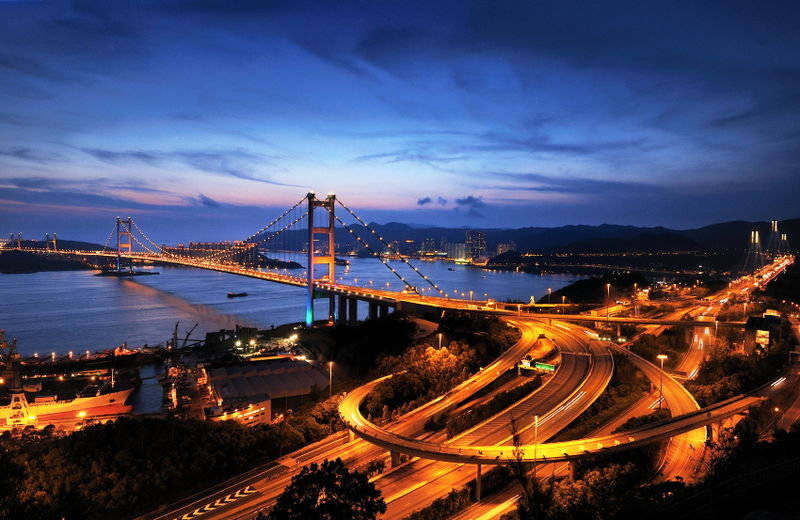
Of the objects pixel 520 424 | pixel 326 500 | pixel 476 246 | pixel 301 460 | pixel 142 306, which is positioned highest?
pixel 476 246

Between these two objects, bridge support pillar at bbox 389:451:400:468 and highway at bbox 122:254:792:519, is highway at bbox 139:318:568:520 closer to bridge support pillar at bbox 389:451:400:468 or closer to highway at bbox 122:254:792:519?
highway at bbox 122:254:792:519

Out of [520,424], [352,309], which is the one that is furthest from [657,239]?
[520,424]

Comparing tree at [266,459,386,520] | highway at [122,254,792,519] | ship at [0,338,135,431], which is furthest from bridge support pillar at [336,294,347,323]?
tree at [266,459,386,520]

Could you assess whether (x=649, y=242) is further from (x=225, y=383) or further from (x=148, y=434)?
(x=148, y=434)

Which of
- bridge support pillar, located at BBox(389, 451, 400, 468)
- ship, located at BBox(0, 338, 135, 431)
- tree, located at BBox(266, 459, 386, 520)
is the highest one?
tree, located at BBox(266, 459, 386, 520)

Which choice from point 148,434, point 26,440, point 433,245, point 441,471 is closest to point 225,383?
point 26,440

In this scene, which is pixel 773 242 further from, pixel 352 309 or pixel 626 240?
pixel 352 309

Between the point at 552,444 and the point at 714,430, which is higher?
the point at 552,444
